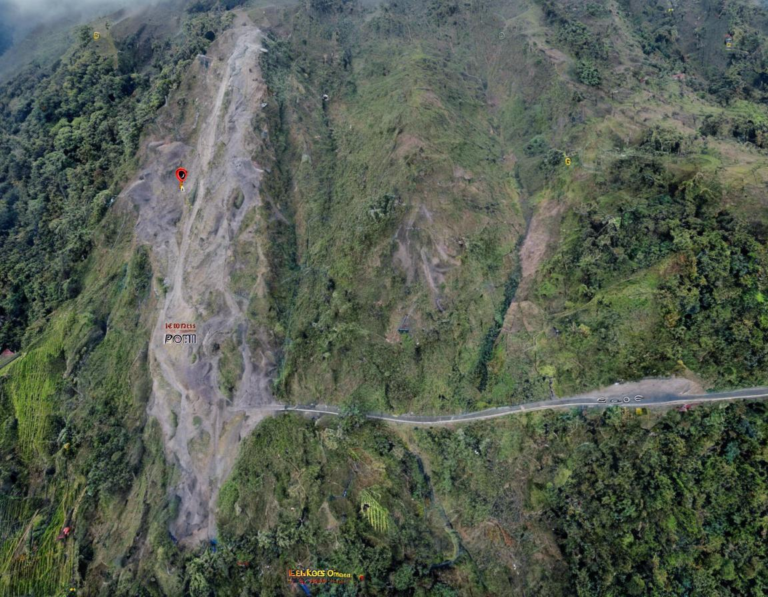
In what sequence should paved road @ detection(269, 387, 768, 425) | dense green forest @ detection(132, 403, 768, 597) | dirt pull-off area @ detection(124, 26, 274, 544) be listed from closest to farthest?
dense green forest @ detection(132, 403, 768, 597) < paved road @ detection(269, 387, 768, 425) < dirt pull-off area @ detection(124, 26, 274, 544)

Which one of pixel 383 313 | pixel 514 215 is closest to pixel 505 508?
pixel 383 313

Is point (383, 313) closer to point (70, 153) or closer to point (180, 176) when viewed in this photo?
point (180, 176)

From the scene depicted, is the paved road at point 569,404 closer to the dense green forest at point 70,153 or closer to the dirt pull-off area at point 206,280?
the dirt pull-off area at point 206,280

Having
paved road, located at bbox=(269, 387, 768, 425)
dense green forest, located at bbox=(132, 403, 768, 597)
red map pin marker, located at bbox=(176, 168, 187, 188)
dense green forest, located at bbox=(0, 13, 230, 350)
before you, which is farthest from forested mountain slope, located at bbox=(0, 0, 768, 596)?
paved road, located at bbox=(269, 387, 768, 425)

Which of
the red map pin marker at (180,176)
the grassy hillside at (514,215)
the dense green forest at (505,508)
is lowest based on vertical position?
the dense green forest at (505,508)

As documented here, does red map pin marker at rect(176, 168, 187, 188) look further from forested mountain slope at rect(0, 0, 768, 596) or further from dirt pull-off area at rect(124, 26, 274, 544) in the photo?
forested mountain slope at rect(0, 0, 768, 596)

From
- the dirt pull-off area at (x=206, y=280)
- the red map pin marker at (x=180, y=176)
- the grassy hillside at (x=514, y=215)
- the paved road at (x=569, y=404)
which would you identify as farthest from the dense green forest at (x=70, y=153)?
the paved road at (x=569, y=404)

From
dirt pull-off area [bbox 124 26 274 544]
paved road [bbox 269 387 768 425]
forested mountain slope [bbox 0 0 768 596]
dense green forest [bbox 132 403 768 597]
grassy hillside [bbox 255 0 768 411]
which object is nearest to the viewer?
dense green forest [bbox 132 403 768 597]

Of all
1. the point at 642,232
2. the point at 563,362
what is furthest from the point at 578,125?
the point at 563,362
